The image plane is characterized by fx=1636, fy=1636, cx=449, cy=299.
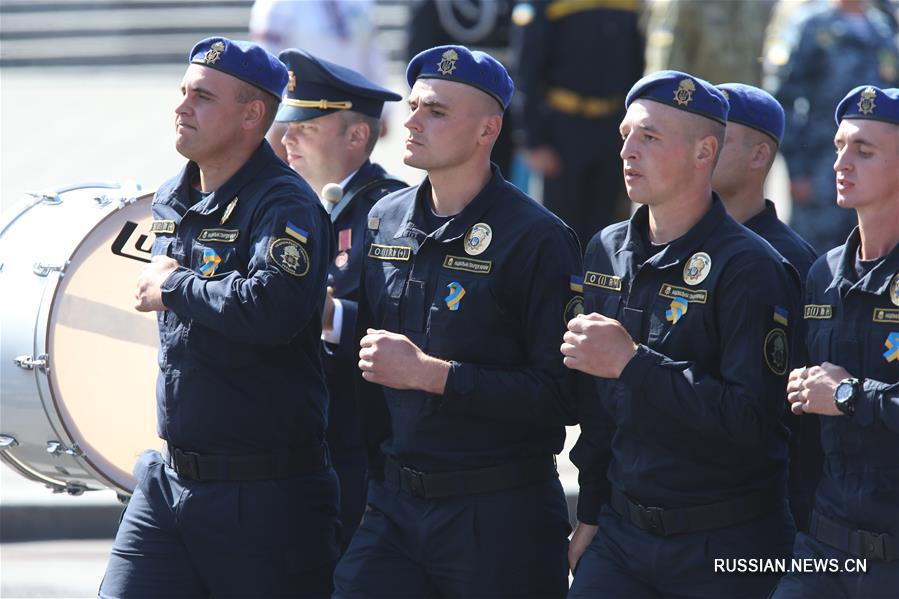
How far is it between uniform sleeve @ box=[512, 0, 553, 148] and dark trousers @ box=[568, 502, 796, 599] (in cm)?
543

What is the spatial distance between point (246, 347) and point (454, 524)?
811 millimetres

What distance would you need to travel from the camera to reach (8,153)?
13.7 metres

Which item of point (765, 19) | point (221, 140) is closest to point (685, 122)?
point (221, 140)

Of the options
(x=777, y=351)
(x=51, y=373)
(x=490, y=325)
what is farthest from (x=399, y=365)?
(x=51, y=373)

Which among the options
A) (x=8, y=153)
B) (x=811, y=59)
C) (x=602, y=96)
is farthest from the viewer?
(x=8, y=153)

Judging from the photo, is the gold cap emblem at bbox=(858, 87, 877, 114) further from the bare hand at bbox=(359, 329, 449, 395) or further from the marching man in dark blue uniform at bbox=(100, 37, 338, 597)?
the marching man in dark blue uniform at bbox=(100, 37, 338, 597)

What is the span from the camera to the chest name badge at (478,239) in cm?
469

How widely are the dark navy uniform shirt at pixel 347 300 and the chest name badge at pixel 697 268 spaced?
1405mm

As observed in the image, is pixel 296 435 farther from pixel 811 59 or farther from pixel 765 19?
pixel 765 19

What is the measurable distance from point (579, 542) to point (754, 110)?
162 centimetres

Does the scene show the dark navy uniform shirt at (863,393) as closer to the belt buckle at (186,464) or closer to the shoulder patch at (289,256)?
the shoulder patch at (289,256)

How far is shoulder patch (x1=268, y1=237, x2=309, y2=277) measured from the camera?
15.4ft

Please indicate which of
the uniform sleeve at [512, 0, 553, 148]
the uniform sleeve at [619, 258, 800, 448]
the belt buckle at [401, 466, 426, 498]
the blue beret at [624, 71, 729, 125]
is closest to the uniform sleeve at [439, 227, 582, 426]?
the belt buckle at [401, 466, 426, 498]

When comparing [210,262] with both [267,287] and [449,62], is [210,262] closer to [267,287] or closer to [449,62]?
[267,287]
